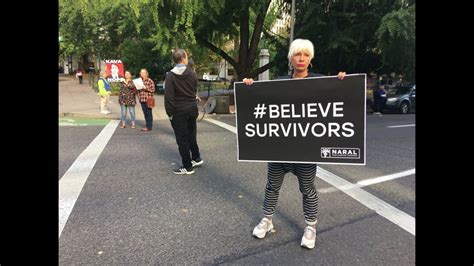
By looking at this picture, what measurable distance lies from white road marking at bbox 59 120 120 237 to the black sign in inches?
89.2

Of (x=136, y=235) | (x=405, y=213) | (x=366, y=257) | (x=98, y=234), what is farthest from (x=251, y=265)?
(x=405, y=213)

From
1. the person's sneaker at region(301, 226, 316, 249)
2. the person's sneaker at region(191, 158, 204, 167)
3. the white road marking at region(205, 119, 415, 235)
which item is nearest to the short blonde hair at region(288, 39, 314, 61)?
the person's sneaker at region(301, 226, 316, 249)

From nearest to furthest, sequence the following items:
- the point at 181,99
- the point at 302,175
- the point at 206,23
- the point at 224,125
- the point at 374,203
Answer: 1. the point at 302,175
2. the point at 374,203
3. the point at 181,99
4. the point at 224,125
5. the point at 206,23

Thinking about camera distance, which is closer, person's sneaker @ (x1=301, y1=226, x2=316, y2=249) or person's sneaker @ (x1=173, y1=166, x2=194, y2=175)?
person's sneaker @ (x1=301, y1=226, x2=316, y2=249)

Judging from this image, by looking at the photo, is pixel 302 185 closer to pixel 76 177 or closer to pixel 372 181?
pixel 372 181

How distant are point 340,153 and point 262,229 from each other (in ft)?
3.54

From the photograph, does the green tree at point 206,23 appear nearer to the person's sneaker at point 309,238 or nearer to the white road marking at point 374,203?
the white road marking at point 374,203

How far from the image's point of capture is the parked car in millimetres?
17828

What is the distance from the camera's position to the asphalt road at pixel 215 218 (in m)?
3.14

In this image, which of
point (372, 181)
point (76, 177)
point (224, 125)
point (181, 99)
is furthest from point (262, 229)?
point (224, 125)

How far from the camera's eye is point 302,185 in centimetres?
321

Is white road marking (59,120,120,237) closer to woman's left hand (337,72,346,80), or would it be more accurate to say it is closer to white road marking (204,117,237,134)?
woman's left hand (337,72,346,80)
